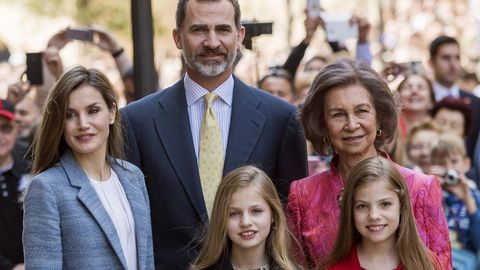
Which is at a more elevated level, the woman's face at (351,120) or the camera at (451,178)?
the woman's face at (351,120)

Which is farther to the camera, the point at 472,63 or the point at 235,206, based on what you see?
the point at 472,63

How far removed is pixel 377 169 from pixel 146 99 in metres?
1.34

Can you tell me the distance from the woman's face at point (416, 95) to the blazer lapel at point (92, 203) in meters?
5.46

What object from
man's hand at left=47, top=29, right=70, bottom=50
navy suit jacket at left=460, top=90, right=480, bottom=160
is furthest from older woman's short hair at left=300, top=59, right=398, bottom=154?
navy suit jacket at left=460, top=90, right=480, bottom=160

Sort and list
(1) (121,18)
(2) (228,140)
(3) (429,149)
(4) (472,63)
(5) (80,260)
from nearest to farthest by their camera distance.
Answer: (5) (80,260), (2) (228,140), (3) (429,149), (4) (472,63), (1) (121,18)

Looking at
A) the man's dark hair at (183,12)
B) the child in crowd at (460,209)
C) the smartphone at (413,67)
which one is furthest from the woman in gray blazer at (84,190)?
the smartphone at (413,67)

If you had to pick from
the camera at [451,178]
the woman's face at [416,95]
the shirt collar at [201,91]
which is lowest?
the camera at [451,178]

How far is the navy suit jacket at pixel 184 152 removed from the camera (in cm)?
542

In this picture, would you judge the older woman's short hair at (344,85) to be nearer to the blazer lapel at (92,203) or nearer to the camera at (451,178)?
the blazer lapel at (92,203)

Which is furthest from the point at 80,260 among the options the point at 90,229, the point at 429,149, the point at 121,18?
the point at 121,18

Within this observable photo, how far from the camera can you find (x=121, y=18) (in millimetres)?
21938

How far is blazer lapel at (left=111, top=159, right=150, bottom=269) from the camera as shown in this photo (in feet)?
16.3

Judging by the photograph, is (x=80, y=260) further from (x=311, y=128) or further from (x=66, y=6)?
(x=66, y=6)

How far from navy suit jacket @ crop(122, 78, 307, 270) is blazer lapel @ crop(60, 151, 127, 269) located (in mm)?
567
